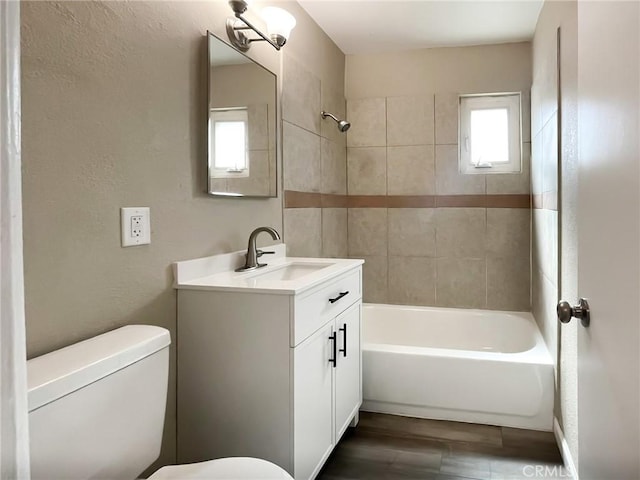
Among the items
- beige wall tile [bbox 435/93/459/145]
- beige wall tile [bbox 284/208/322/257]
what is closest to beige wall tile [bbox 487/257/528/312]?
beige wall tile [bbox 435/93/459/145]

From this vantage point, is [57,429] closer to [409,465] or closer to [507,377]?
[409,465]

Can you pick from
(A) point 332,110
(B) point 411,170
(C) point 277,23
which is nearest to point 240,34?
(C) point 277,23

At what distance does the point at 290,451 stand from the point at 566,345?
1.28 meters

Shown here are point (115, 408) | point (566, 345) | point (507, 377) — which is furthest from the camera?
point (507, 377)

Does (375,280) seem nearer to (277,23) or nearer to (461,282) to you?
(461,282)

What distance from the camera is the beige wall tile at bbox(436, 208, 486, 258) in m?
3.50

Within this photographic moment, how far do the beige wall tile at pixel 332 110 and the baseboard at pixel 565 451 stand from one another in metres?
2.12

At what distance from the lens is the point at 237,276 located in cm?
194

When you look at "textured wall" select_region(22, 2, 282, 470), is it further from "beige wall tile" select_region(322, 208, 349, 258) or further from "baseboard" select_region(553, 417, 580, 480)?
"baseboard" select_region(553, 417, 580, 480)

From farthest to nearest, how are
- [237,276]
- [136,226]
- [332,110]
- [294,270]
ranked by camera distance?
[332,110], [294,270], [237,276], [136,226]

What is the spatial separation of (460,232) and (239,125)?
6.60 feet

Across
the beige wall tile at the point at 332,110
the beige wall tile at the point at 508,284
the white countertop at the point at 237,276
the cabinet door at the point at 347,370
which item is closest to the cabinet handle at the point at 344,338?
the cabinet door at the point at 347,370

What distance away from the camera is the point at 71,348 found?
1209 millimetres

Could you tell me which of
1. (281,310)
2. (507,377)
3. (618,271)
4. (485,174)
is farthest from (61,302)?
(485,174)
